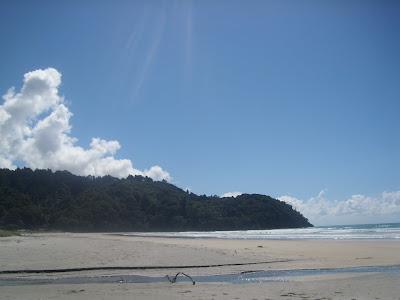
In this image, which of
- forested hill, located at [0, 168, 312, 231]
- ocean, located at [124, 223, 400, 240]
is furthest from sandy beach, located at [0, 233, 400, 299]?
forested hill, located at [0, 168, 312, 231]

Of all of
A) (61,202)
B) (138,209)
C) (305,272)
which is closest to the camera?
(305,272)

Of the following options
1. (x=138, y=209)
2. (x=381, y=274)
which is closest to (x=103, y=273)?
(x=381, y=274)

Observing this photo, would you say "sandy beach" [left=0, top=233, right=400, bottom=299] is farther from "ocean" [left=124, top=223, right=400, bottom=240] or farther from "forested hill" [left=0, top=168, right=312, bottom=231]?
"forested hill" [left=0, top=168, right=312, bottom=231]

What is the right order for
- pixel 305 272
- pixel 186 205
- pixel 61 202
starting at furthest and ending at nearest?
1. pixel 186 205
2. pixel 61 202
3. pixel 305 272

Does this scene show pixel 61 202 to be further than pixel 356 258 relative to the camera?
Yes

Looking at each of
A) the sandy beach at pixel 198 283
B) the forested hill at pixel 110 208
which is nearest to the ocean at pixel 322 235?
the sandy beach at pixel 198 283

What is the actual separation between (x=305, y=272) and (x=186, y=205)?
15555 cm

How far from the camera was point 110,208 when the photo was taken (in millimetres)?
146625

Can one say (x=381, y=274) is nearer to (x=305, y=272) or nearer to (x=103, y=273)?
(x=305, y=272)

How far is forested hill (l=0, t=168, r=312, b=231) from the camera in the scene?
12888 centimetres

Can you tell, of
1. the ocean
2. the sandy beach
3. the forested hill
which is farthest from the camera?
the forested hill

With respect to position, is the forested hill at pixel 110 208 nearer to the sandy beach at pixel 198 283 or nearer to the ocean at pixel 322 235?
the ocean at pixel 322 235

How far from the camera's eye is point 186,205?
174875mm

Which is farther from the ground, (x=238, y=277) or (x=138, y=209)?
(x=138, y=209)
